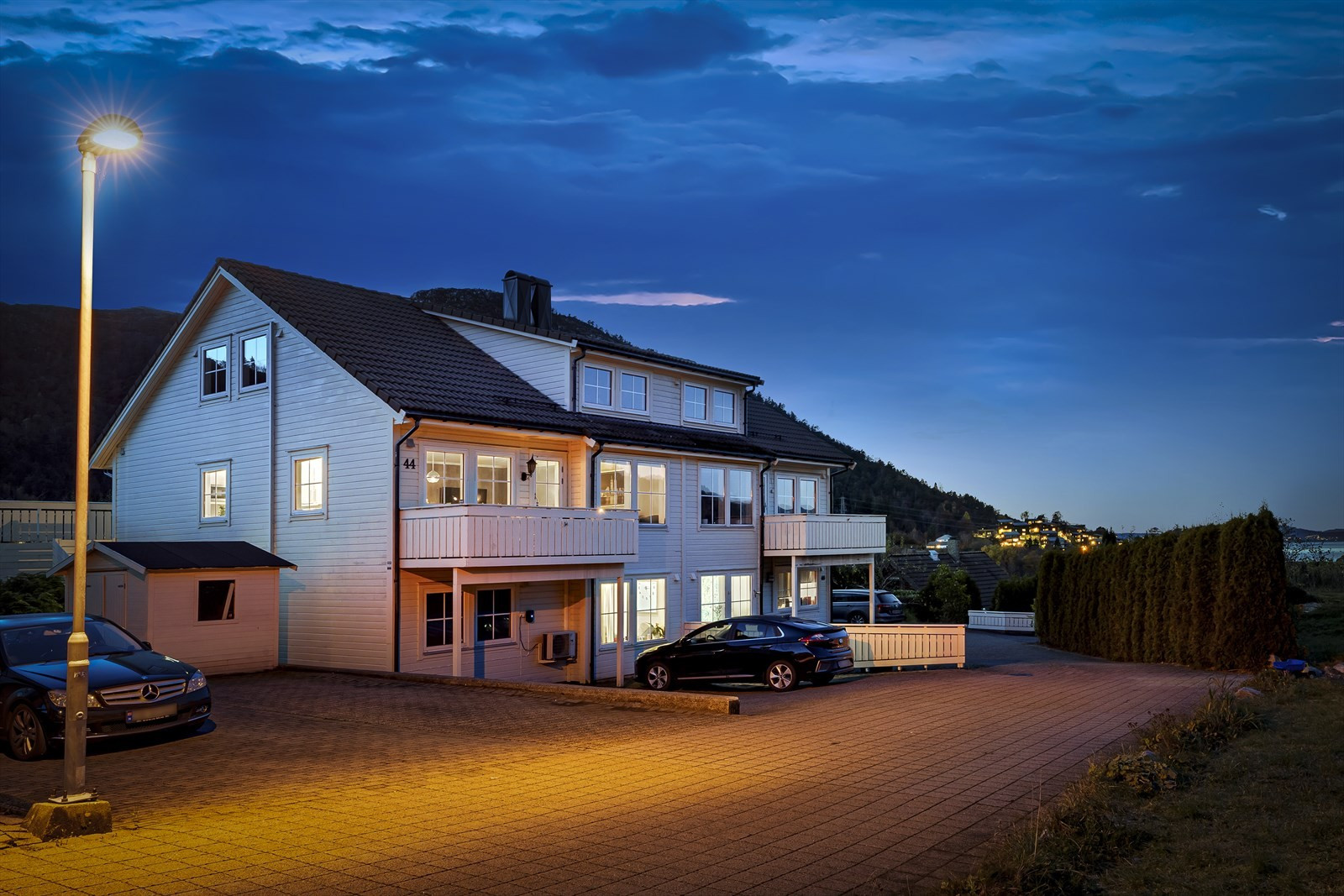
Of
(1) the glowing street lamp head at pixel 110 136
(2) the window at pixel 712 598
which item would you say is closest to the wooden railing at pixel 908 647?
(2) the window at pixel 712 598

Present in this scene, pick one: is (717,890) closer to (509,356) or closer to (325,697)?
(325,697)

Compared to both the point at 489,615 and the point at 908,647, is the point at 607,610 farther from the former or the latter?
the point at 908,647

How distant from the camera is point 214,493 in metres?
26.0

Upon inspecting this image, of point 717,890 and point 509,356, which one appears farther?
point 509,356

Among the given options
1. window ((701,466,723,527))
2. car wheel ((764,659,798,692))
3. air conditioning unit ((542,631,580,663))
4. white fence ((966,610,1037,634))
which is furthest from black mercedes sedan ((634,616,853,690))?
white fence ((966,610,1037,634))

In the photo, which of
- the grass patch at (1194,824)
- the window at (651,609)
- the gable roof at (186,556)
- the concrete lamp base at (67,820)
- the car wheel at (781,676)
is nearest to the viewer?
the grass patch at (1194,824)

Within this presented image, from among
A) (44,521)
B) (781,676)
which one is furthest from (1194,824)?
(44,521)

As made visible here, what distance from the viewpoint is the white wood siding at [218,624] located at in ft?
65.9

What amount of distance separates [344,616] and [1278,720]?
1705 cm

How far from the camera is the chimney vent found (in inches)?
1149

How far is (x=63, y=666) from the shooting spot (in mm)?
12523

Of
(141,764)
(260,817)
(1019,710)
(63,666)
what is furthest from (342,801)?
(1019,710)

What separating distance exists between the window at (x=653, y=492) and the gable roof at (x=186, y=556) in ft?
27.8

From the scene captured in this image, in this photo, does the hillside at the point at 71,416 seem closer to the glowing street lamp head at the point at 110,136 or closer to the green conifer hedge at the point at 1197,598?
the green conifer hedge at the point at 1197,598
